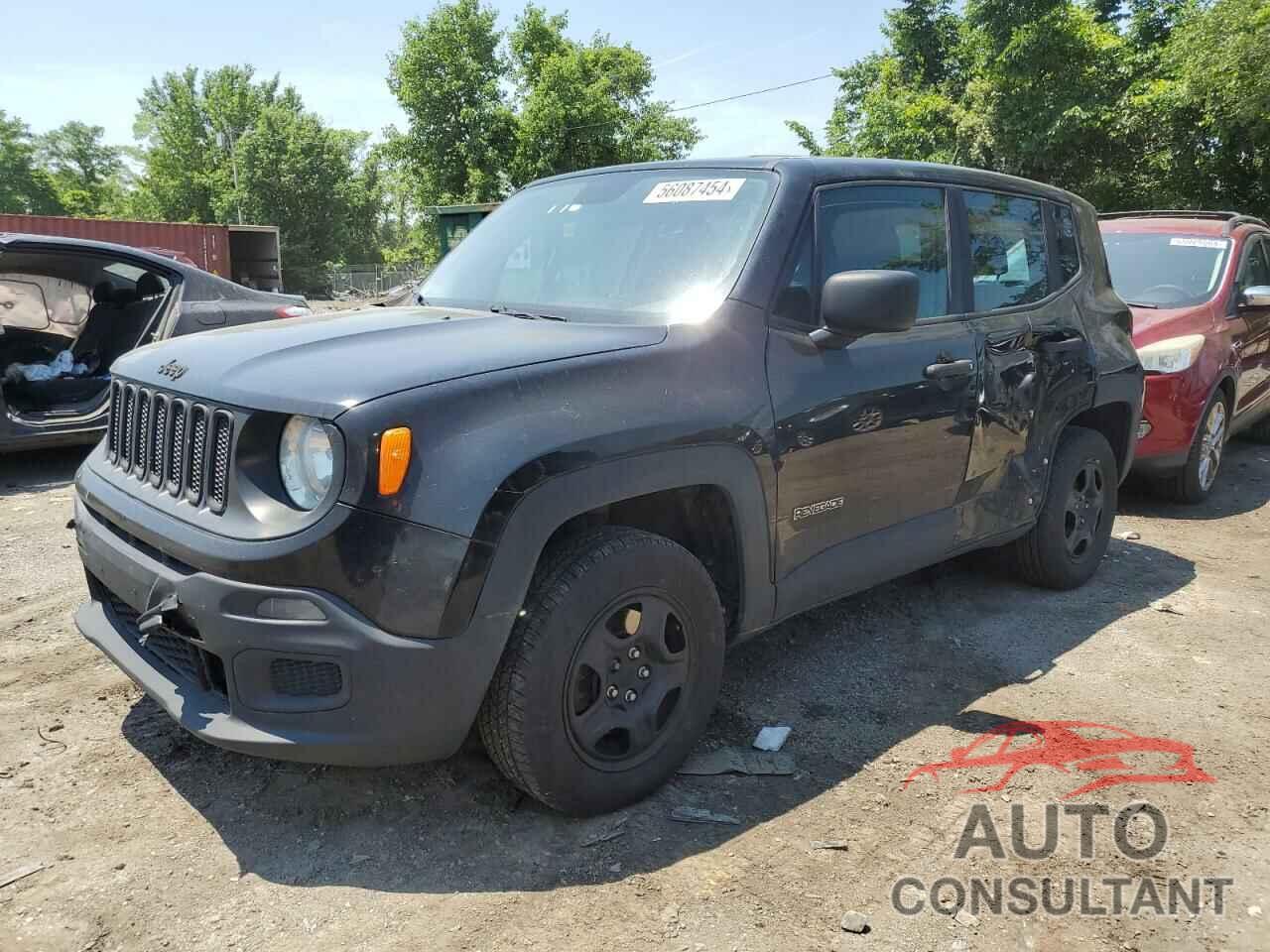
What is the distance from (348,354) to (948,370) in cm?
212

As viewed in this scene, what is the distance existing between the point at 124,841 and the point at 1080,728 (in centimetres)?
297

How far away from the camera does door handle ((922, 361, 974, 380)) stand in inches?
135

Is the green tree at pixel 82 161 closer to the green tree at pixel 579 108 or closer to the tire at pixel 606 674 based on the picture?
the green tree at pixel 579 108

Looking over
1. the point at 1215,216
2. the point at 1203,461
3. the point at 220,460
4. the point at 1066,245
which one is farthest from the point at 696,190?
the point at 1215,216

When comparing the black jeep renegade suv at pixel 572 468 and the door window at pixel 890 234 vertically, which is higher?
the door window at pixel 890 234

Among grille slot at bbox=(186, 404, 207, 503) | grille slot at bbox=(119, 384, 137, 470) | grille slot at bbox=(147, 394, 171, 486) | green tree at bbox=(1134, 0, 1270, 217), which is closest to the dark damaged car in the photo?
grille slot at bbox=(119, 384, 137, 470)

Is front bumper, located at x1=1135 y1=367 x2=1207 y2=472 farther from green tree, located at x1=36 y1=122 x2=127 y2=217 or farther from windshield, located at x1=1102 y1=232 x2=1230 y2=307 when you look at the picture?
green tree, located at x1=36 y1=122 x2=127 y2=217

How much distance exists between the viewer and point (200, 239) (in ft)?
80.5

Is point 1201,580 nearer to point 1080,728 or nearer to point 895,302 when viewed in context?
point 1080,728

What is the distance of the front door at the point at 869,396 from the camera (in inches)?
117

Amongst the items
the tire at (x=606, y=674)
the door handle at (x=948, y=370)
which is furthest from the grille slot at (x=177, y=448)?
the door handle at (x=948, y=370)

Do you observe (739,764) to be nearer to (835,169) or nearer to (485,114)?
(835,169)

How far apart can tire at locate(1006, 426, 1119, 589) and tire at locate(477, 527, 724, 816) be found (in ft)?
7.50

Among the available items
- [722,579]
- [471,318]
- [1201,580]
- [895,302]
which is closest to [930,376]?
[895,302]
